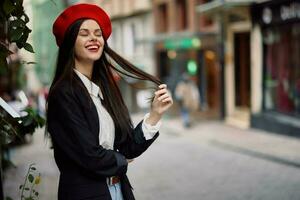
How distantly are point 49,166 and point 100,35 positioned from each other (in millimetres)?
9192

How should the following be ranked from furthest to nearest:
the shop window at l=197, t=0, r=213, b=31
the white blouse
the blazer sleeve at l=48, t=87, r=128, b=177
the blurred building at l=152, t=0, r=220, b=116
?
1. the shop window at l=197, t=0, r=213, b=31
2. the blurred building at l=152, t=0, r=220, b=116
3. the white blouse
4. the blazer sleeve at l=48, t=87, r=128, b=177

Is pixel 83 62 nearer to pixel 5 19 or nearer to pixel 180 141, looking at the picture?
pixel 5 19

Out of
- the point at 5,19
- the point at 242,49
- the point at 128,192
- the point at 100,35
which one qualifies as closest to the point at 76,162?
the point at 128,192

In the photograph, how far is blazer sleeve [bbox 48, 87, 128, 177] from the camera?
2.42 m

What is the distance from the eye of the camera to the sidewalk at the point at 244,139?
36.4ft

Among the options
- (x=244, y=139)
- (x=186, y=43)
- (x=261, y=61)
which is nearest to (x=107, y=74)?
(x=244, y=139)

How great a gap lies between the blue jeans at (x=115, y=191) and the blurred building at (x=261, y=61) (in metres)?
11.2

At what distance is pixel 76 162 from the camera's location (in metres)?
2.45

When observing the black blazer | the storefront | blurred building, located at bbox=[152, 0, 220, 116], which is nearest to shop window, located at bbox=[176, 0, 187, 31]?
blurred building, located at bbox=[152, 0, 220, 116]

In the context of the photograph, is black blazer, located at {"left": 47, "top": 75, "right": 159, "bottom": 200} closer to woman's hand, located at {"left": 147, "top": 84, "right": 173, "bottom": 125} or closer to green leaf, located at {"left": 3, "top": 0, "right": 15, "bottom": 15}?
woman's hand, located at {"left": 147, "top": 84, "right": 173, "bottom": 125}

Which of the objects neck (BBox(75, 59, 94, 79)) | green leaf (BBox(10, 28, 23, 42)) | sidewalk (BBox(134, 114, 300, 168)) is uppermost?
green leaf (BBox(10, 28, 23, 42))

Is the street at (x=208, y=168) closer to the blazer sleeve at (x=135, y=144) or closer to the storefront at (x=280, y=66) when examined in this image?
the storefront at (x=280, y=66)

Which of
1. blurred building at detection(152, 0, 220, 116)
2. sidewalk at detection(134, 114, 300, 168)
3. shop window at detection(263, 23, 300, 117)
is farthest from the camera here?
blurred building at detection(152, 0, 220, 116)

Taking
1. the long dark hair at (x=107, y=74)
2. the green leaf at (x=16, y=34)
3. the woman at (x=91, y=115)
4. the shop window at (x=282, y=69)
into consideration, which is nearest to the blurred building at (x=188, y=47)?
the shop window at (x=282, y=69)
